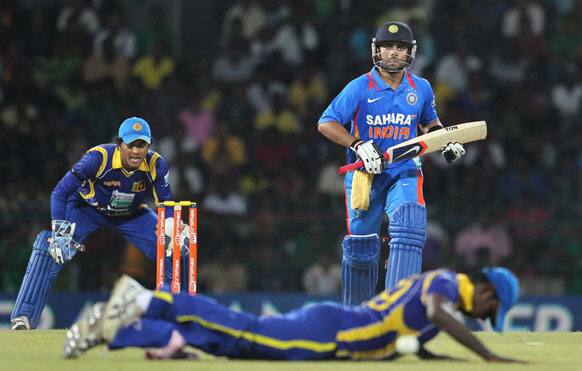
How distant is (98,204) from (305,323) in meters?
3.25

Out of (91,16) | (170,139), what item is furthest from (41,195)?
(91,16)

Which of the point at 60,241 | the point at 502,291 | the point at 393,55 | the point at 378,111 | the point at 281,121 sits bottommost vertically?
the point at 502,291

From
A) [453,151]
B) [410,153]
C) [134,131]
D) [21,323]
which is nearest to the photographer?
[410,153]

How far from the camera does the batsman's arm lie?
6289mm

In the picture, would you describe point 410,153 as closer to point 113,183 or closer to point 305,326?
point 113,183

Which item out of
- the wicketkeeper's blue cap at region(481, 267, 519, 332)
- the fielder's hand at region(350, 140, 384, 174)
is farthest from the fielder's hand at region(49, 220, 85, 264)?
the wicketkeeper's blue cap at region(481, 267, 519, 332)

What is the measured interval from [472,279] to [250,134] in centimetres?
765

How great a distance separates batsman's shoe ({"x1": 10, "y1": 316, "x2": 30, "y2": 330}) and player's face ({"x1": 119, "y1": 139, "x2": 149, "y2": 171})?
1.26m

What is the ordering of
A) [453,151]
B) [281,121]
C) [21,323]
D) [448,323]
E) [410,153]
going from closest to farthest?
[448,323] < [410,153] < [453,151] < [21,323] < [281,121]

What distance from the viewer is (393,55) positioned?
8758mm

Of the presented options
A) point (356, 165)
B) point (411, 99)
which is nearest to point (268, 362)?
point (356, 165)

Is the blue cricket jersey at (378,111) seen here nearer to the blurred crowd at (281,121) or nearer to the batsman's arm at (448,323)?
the batsman's arm at (448,323)

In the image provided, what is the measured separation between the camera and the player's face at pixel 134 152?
30.0 ft

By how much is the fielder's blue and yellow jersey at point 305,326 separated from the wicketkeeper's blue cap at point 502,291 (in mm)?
117
